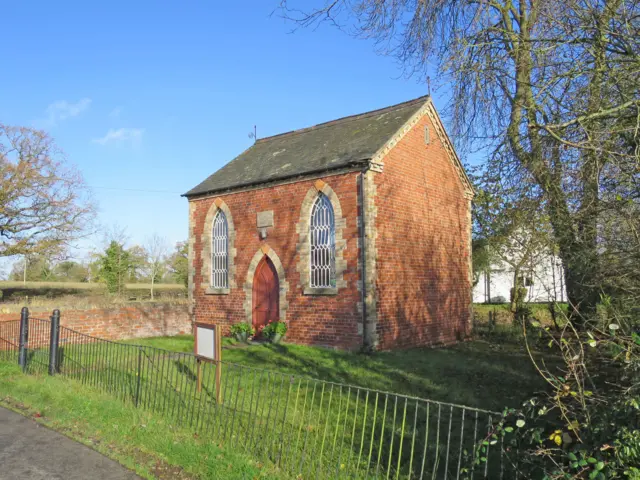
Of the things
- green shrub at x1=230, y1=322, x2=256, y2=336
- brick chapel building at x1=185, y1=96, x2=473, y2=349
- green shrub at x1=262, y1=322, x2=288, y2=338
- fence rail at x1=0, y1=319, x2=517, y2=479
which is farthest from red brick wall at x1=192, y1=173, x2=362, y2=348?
fence rail at x1=0, y1=319, x2=517, y2=479

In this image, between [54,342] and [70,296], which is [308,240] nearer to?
[54,342]

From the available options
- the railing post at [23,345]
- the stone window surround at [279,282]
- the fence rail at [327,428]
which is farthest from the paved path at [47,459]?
the stone window surround at [279,282]

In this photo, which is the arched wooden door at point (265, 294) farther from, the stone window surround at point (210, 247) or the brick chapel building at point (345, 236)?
the stone window surround at point (210, 247)

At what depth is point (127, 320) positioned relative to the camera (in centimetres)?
1809

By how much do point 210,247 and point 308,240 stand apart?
16.7 ft

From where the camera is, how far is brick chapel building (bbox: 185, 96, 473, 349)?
50.3 feet

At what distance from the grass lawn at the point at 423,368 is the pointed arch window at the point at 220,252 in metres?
2.96

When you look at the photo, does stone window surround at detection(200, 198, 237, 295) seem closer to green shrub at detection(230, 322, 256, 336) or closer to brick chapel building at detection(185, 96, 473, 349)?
brick chapel building at detection(185, 96, 473, 349)

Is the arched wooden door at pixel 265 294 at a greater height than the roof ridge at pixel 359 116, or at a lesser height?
lesser

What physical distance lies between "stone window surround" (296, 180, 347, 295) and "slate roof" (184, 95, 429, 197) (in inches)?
28.2

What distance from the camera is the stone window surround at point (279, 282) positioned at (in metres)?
17.0

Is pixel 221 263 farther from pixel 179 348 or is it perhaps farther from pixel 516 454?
pixel 516 454

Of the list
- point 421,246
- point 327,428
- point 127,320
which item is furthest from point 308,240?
point 327,428

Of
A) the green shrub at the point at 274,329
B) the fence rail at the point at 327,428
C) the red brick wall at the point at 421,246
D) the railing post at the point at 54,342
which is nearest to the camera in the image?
the fence rail at the point at 327,428
